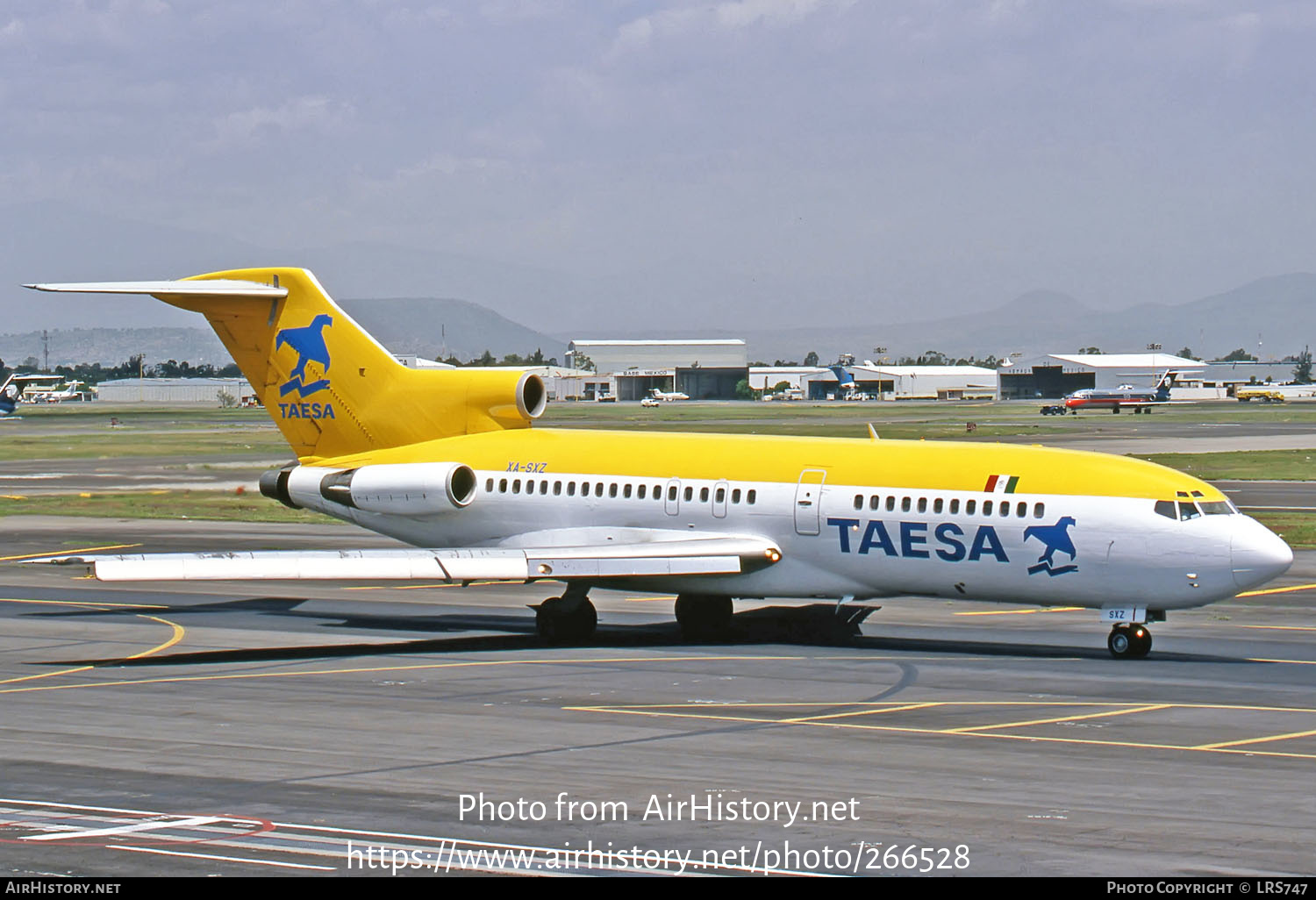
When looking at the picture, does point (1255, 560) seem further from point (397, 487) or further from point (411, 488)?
point (397, 487)

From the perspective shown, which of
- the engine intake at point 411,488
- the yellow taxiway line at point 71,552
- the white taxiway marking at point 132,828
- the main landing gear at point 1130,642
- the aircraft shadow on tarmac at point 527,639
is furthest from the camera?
the yellow taxiway line at point 71,552

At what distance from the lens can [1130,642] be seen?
31234 mm

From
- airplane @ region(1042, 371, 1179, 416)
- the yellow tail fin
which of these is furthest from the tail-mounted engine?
airplane @ region(1042, 371, 1179, 416)

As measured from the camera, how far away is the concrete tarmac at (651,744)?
1695 centimetres

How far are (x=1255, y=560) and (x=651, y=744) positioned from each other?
42.6 ft

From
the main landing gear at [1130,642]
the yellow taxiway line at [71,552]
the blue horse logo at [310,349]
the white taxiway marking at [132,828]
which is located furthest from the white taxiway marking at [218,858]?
the yellow taxiway line at [71,552]

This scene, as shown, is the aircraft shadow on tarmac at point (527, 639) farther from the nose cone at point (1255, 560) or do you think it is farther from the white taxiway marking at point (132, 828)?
the white taxiway marking at point (132, 828)

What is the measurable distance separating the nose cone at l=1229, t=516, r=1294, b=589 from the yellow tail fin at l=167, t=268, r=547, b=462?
15.8 meters

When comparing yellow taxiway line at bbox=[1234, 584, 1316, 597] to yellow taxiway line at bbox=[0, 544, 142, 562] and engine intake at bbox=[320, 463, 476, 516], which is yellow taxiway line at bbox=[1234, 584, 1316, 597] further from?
yellow taxiway line at bbox=[0, 544, 142, 562]

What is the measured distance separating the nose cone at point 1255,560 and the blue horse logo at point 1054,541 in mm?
2791

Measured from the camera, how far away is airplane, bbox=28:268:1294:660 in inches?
1221

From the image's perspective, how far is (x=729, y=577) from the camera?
33875 millimetres

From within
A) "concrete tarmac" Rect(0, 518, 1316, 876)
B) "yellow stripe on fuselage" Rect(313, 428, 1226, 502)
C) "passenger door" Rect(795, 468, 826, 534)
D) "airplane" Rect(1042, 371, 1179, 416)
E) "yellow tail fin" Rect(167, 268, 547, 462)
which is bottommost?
"concrete tarmac" Rect(0, 518, 1316, 876)

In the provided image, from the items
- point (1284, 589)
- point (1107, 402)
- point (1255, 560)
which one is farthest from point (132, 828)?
point (1107, 402)
